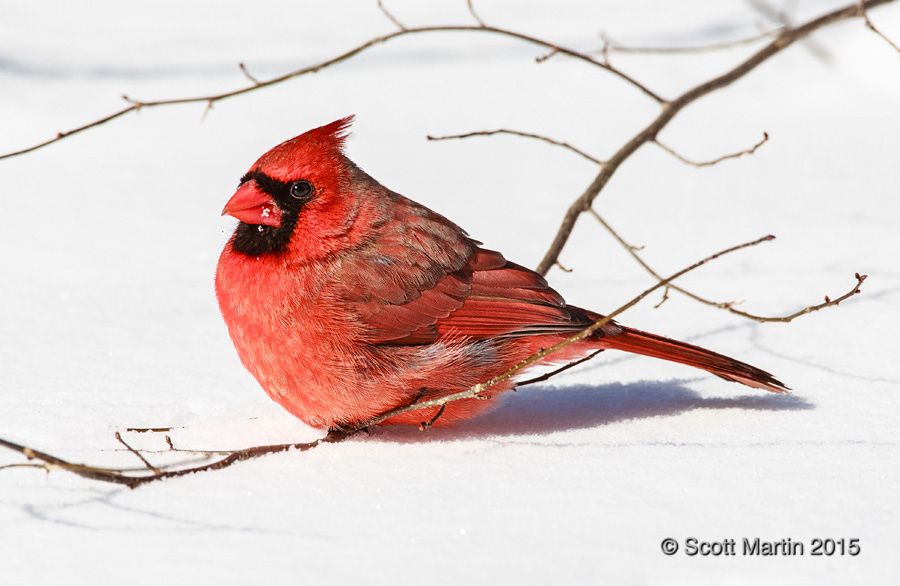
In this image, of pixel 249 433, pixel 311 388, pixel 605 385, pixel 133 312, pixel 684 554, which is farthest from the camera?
pixel 133 312

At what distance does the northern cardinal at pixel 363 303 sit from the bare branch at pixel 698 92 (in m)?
0.50

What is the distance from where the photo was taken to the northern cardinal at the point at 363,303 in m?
2.50

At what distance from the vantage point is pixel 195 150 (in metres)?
6.23

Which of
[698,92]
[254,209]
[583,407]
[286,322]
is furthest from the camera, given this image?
[698,92]

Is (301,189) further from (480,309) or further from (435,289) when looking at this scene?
(480,309)

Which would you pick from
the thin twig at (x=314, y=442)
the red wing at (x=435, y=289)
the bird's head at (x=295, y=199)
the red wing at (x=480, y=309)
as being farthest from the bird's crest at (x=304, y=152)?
the thin twig at (x=314, y=442)

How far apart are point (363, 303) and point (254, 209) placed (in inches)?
15.5

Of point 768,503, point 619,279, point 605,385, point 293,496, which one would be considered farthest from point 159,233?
point 768,503

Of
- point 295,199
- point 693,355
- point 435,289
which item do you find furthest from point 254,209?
point 693,355

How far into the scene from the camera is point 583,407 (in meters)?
2.93

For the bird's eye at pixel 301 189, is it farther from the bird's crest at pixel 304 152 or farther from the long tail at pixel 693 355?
the long tail at pixel 693 355

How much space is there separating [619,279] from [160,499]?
2.64 m

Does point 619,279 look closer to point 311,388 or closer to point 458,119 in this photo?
point 311,388

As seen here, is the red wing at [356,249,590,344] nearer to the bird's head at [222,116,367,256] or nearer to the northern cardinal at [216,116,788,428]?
the northern cardinal at [216,116,788,428]
